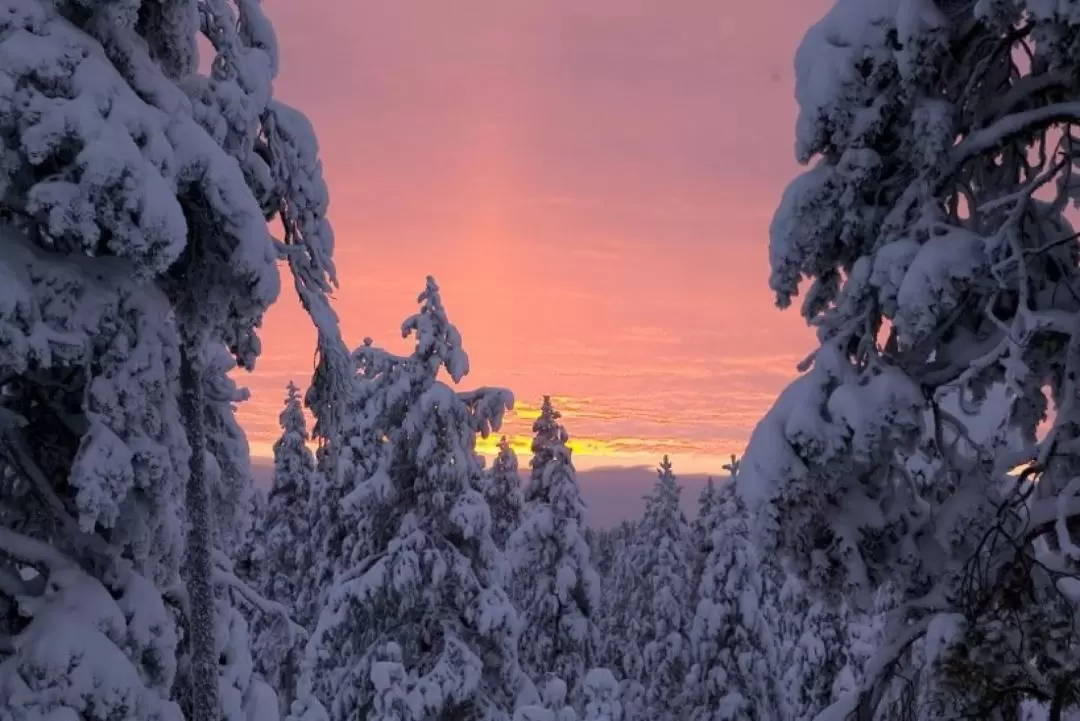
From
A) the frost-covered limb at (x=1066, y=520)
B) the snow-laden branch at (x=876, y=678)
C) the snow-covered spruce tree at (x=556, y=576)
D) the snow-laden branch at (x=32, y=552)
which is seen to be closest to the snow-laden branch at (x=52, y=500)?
the snow-laden branch at (x=32, y=552)

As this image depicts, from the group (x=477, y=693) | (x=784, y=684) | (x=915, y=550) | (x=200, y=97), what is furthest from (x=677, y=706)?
(x=200, y=97)

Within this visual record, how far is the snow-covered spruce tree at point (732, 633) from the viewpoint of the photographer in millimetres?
32000

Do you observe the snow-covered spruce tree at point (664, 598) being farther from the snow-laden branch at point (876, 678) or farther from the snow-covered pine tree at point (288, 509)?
the snow-laden branch at point (876, 678)

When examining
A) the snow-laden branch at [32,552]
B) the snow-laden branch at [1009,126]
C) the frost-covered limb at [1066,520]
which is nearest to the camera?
the frost-covered limb at [1066,520]

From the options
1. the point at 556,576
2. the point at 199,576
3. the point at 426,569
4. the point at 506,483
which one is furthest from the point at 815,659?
the point at 199,576

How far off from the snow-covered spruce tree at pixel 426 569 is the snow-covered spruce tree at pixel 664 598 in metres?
17.4

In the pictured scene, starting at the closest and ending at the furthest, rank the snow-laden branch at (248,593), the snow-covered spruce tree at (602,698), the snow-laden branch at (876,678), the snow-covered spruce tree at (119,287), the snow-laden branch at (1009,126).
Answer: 1. the snow-covered spruce tree at (119,287)
2. the snow-laden branch at (1009,126)
3. the snow-laden branch at (876,678)
4. the snow-laden branch at (248,593)
5. the snow-covered spruce tree at (602,698)

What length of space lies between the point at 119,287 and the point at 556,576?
22.0 metres

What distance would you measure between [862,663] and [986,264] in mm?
28422

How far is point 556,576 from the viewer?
28641mm

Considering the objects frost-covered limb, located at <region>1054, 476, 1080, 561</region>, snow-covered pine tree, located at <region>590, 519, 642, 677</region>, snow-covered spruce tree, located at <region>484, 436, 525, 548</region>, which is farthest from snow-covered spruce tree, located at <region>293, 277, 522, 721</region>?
snow-covered pine tree, located at <region>590, 519, 642, 677</region>

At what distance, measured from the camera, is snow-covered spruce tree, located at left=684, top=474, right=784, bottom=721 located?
105ft

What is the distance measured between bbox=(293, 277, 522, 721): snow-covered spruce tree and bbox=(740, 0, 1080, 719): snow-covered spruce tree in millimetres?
10934

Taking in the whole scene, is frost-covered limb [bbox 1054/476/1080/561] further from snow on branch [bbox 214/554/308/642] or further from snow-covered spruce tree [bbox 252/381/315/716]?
snow-covered spruce tree [bbox 252/381/315/716]
